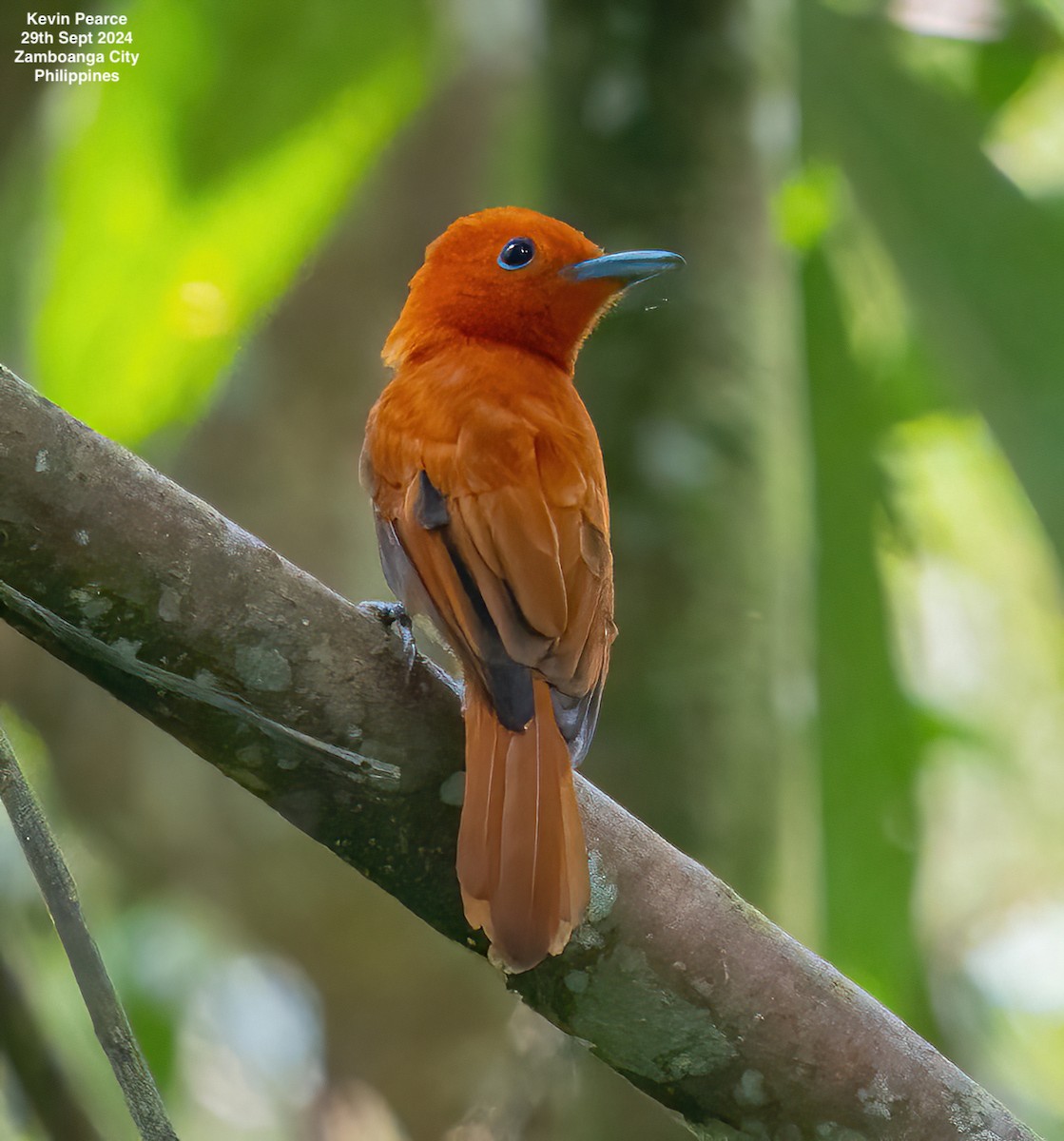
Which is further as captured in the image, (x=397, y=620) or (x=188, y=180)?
(x=188, y=180)

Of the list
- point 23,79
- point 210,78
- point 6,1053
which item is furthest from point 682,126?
point 6,1053

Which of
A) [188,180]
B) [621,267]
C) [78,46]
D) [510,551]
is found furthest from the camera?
[78,46]

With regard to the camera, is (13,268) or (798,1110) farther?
(13,268)

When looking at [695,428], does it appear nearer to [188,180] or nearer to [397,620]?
[188,180]

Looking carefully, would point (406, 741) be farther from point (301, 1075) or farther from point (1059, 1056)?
point (1059, 1056)

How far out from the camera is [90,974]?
58.4 inches

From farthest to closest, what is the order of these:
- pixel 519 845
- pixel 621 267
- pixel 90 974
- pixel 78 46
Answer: pixel 78 46
pixel 621 267
pixel 519 845
pixel 90 974

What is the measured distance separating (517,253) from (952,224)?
6.41ft

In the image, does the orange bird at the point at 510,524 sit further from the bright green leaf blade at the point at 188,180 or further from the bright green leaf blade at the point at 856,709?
the bright green leaf blade at the point at 856,709

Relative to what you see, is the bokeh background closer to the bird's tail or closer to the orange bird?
the orange bird

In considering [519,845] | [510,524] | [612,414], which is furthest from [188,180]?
[519,845]

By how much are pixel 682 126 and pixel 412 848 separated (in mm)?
2693

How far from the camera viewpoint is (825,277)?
189 inches

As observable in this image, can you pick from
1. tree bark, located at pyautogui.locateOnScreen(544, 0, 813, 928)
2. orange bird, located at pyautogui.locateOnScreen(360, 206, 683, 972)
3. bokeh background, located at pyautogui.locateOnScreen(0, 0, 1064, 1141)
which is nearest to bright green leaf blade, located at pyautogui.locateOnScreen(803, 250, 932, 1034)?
bokeh background, located at pyautogui.locateOnScreen(0, 0, 1064, 1141)
